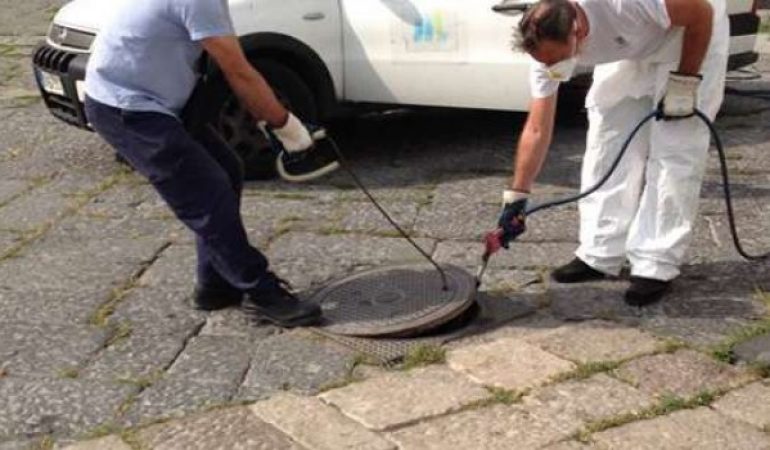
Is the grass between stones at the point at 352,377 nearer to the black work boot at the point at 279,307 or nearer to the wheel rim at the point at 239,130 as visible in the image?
the black work boot at the point at 279,307

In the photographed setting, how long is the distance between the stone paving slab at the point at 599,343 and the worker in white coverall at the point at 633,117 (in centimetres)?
31

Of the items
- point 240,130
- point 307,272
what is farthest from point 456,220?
point 240,130

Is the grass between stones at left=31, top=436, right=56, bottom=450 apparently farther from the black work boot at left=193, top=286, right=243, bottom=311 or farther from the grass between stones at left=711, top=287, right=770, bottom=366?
the grass between stones at left=711, top=287, right=770, bottom=366

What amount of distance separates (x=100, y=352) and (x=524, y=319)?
1.67m

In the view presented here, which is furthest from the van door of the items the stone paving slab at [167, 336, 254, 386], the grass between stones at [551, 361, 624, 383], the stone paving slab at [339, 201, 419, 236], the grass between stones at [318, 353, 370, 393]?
the grass between stones at [551, 361, 624, 383]

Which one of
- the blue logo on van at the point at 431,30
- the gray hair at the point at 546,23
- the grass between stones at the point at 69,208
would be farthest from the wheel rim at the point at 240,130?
the gray hair at the point at 546,23

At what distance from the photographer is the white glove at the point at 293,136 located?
4359 millimetres

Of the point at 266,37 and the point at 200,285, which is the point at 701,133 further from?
the point at 266,37

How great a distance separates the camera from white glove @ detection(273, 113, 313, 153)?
4359 mm

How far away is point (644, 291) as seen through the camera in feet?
15.4

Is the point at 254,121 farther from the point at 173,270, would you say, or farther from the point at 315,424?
the point at 315,424

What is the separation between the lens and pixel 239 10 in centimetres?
654

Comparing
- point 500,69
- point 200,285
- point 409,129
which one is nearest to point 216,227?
point 200,285

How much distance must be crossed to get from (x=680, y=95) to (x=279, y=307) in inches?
70.0
